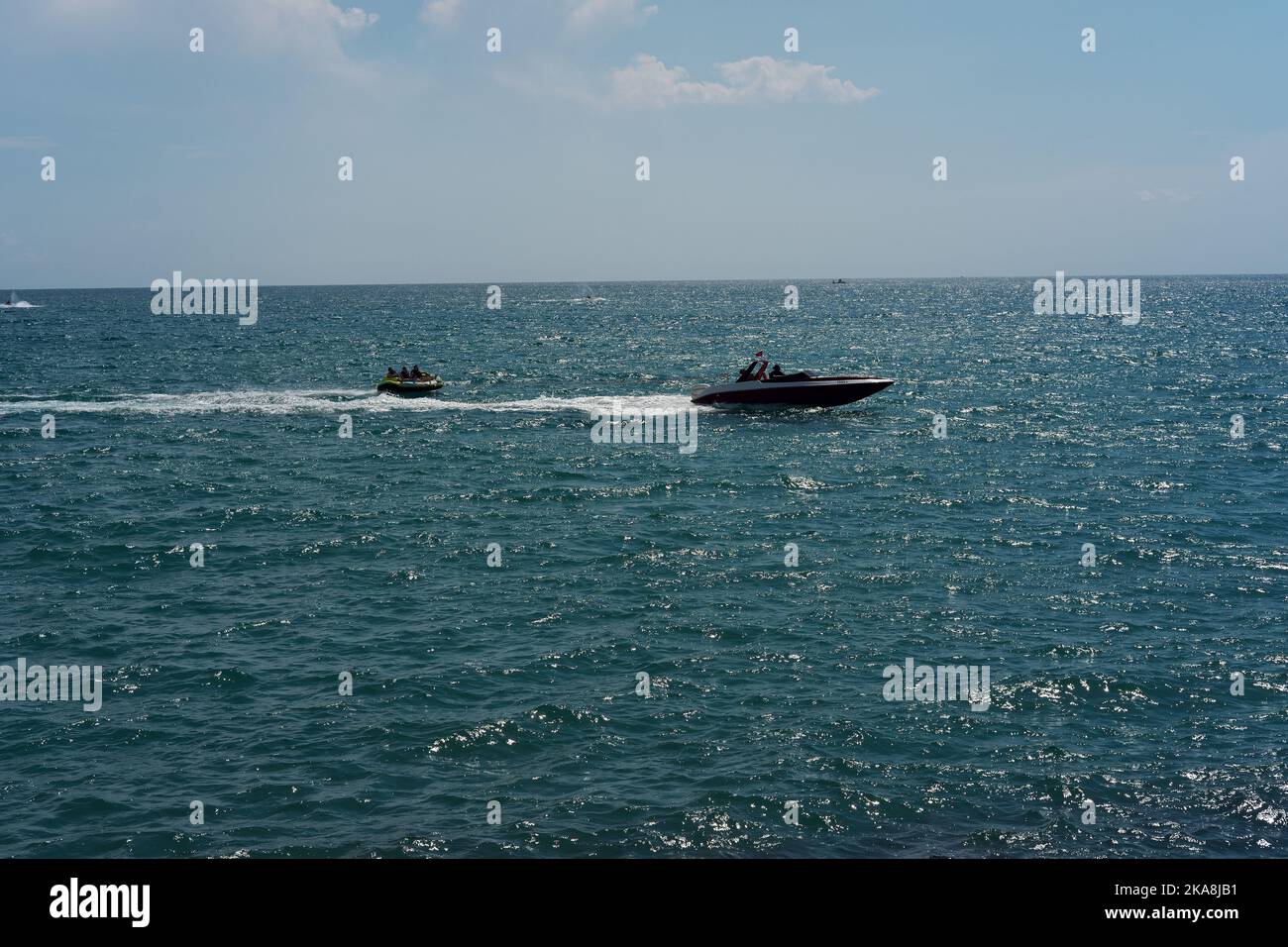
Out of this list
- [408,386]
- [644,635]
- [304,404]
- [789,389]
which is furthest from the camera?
[408,386]

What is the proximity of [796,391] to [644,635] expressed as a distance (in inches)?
1334

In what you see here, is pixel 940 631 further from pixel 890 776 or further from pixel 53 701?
pixel 53 701

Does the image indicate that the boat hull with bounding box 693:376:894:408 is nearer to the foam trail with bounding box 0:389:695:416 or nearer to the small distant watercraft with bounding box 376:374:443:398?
the foam trail with bounding box 0:389:695:416

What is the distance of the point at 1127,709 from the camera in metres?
18.7

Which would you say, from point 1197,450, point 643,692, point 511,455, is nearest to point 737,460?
point 511,455

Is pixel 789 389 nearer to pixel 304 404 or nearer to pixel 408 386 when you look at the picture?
pixel 408 386

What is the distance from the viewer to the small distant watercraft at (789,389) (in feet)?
178

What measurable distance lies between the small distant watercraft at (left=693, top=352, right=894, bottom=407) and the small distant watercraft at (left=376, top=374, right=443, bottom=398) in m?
17.9

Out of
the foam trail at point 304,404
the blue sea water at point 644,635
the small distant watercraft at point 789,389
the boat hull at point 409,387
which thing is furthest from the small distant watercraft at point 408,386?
the small distant watercraft at point 789,389

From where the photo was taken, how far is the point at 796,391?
54188 millimetres

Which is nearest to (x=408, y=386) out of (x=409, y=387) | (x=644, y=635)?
(x=409, y=387)

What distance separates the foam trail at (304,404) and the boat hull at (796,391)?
3.41 m
